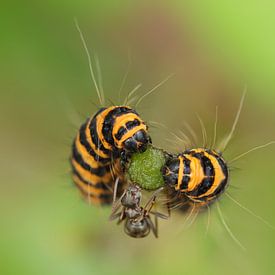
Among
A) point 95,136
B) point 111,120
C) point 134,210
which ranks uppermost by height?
point 111,120

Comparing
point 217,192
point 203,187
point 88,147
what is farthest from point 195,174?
point 88,147

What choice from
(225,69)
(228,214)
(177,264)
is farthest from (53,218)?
(225,69)

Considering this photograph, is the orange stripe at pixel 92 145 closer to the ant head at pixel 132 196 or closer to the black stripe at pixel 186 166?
the ant head at pixel 132 196

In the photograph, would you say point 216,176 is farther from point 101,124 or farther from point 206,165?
point 101,124

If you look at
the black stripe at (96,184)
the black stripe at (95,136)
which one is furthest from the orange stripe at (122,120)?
the black stripe at (96,184)

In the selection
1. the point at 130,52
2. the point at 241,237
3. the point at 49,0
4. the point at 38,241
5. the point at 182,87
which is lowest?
the point at 241,237

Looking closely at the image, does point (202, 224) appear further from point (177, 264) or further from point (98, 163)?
point (98, 163)

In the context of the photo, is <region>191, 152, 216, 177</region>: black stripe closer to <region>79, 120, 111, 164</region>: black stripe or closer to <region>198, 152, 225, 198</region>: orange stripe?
<region>198, 152, 225, 198</region>: orange stripe
